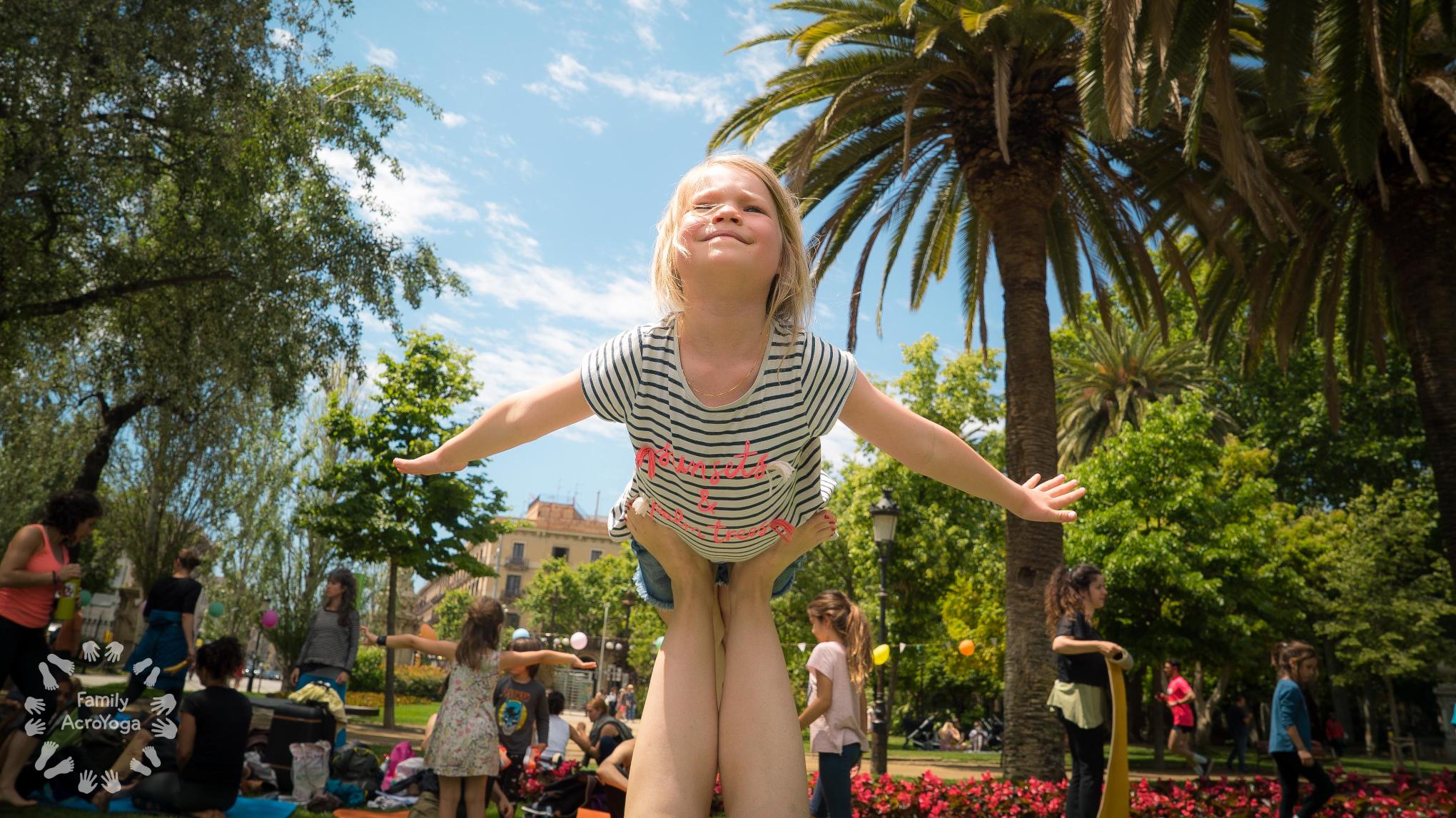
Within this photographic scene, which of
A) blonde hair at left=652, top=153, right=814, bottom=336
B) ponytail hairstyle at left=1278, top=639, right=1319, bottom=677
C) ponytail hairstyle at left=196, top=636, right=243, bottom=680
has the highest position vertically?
blonde hair at left=652, top=153, right=814, bottom=336

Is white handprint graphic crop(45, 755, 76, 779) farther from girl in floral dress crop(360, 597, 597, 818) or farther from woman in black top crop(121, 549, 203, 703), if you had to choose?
girl in floral dress crop(360, 597, 597, 818)

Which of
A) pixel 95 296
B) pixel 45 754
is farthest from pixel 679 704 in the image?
pixel 95 296

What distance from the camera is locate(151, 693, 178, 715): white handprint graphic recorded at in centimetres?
704

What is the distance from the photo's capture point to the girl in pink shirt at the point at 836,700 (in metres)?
6.47

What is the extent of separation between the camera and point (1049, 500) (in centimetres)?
266

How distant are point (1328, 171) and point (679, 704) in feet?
43.7

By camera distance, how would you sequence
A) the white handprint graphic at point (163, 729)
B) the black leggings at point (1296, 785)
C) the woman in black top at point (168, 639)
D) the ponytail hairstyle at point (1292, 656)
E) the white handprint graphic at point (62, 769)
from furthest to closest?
1. the ponytail hairstyle at point (1292, 656)
2. the woman in black top at point (168, 639)
3. the black leggings at point (1296, 785)
4. the white handprint graphic at point (163, 729)
5. the white handprint graphic at point (62, 769)

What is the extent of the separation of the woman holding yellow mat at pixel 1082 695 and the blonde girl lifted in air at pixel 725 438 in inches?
159

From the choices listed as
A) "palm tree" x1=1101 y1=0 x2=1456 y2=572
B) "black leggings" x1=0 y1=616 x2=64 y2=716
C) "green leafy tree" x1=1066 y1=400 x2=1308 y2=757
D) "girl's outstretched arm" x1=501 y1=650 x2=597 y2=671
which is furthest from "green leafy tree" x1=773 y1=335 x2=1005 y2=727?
"black leggings" x1=0 y1=616 x2=64 y2=716

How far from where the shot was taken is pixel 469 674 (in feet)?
22.6

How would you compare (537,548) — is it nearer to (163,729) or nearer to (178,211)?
(178,211)

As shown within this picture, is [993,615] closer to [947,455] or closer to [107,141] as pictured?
[107,141]

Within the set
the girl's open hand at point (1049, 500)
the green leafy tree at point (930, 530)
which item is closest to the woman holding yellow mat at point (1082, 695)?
the girl's open hand at point (1049, 500)

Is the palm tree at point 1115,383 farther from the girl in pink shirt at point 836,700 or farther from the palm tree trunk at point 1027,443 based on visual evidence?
the girl in pink shirt at point 836,700
